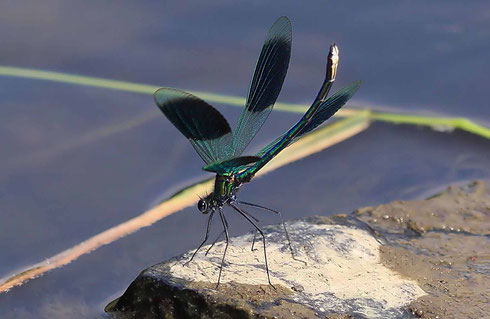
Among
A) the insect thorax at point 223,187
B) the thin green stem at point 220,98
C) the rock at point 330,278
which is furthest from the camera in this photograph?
the thin green stem at point 220,98

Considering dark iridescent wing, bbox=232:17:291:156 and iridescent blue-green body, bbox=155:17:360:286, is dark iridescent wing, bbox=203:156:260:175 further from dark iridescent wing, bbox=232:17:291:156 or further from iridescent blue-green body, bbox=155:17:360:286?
dark iridescent wing, bbox=232:17:291:156

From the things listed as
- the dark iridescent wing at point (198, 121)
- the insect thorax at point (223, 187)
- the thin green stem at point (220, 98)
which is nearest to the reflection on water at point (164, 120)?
the thin green stem at point (220, 98)

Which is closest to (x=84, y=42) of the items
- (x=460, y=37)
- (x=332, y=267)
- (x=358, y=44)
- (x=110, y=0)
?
(x=110, y=0)

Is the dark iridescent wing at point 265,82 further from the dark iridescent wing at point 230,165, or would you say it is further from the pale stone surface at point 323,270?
the pale stone surface at point 323,270

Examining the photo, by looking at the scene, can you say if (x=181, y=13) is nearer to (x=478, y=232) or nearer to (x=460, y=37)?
(x=460, y=37)

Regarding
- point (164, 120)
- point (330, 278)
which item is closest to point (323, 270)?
point (330, 278)

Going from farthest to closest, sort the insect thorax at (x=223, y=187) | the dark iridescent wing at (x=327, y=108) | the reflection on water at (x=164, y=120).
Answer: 1. the reflection on water at (x=164, y=120)
2. the dark iridescent wing at (x=327, y=108)
3. the insect thorax at (x=223, y=187)

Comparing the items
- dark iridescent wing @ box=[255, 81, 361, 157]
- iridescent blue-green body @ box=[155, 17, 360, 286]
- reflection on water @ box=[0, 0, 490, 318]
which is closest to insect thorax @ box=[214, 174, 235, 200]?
iridescent blue-green body @ box=[155, 17, 360, 286]
